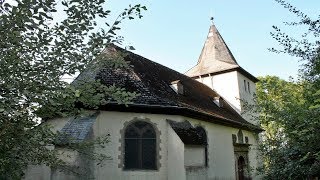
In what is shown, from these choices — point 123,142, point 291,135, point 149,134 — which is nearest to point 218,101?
point 149,134

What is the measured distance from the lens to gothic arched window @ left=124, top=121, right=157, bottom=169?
43.0 feet

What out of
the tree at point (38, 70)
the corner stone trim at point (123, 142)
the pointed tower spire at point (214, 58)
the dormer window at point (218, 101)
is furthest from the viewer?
the pointed tower spire at point (214, 58)

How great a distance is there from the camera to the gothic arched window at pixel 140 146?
1309 cm

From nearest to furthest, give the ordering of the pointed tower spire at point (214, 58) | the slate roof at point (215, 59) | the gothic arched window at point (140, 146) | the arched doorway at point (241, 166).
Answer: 1. the gothic arched window at point (140, 146)
2. the arched doorway at point (241, 166)
3. the slate roof at point (215, 59)
4. the pointed tower spire at point (214, 58)

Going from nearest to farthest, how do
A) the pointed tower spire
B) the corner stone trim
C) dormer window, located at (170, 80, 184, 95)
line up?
the corner stone trim, dormer window, located at (170, 80, 184, 95), the pointed tower spire

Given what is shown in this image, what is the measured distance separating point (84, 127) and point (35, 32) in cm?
834

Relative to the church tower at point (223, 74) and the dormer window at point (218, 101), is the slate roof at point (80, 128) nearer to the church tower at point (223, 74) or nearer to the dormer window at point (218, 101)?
the dormer window at point (218, 101)

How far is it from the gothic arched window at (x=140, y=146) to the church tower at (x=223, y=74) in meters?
11.4

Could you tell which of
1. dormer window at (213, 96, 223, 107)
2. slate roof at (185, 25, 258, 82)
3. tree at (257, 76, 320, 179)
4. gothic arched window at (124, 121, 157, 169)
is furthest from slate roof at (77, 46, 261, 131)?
slate roof at (185, 25, 258, 82)

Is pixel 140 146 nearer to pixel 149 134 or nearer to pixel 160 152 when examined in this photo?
pixel 149 134

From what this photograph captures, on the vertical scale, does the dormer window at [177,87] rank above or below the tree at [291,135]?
above

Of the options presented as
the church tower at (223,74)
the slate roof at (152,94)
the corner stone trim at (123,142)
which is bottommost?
the corner stone trim at (123,142)

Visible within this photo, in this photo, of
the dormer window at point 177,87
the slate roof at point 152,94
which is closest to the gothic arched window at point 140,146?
the slate roof at point 152,94

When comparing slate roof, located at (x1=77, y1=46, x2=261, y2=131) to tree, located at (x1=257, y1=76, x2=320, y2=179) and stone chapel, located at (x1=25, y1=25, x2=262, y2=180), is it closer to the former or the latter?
stone chapel, located at (x1=25, y1=25, x2=262, y2=180)
